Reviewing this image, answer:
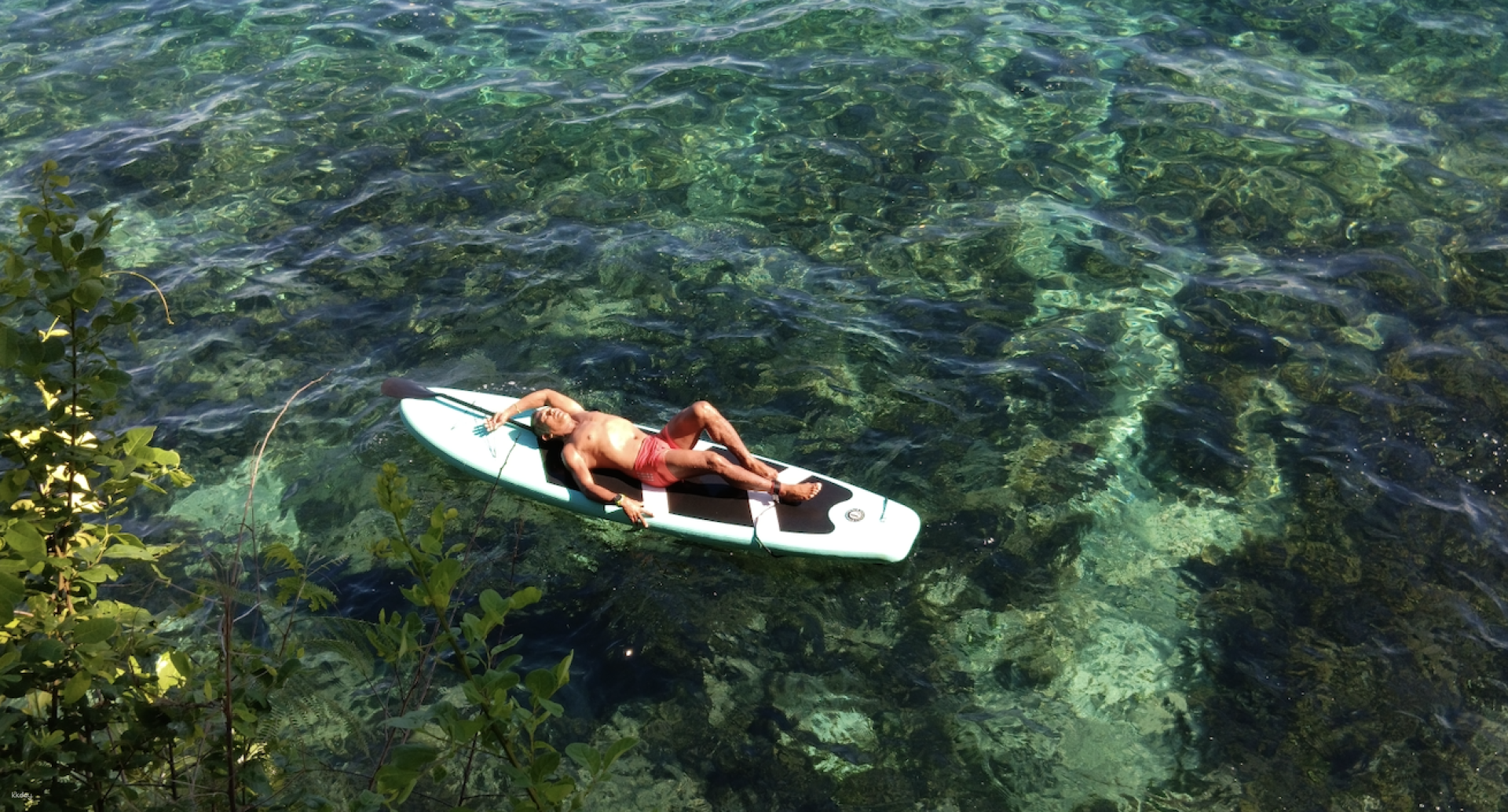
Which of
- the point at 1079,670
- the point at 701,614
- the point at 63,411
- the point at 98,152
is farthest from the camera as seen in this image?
the point at 98,152

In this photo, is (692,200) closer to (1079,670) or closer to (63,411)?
(1079,670)

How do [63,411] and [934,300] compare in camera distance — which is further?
[934,300]

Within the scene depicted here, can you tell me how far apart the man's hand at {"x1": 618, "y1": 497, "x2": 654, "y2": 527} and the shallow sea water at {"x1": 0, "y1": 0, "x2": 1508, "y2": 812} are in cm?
21

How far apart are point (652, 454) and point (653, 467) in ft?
0.30

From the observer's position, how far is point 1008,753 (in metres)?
5.73

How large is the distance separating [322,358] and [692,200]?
357cm

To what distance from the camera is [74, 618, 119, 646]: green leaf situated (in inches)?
106

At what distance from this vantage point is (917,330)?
338 inches

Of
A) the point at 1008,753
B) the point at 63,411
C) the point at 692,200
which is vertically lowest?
the point at 1008,753

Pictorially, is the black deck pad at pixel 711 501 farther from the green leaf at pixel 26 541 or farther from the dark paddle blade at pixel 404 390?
the green leaf at pixel 26 541

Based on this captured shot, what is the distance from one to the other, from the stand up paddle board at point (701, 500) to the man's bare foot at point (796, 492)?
0.15ft

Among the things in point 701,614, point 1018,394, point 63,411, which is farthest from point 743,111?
point 63,411

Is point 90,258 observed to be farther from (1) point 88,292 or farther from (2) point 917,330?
(2) point 917,330

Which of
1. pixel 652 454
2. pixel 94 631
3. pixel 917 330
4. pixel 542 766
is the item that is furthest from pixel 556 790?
pixel 917 330
